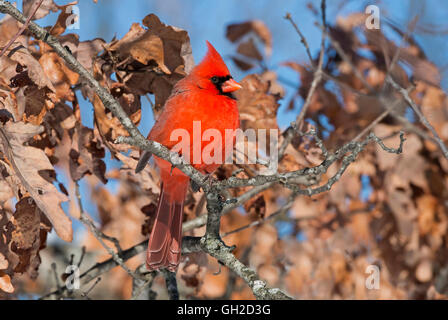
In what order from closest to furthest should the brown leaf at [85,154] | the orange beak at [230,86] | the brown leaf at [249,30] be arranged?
1. the brown leaf at [85,154]
2. the orange beak at [230,86]
3. the brown leaf at [249,30]

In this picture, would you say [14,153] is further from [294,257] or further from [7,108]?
[294,257]

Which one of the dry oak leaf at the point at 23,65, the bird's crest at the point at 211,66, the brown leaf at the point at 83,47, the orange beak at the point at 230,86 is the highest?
the bird's crest at the point at 211,66

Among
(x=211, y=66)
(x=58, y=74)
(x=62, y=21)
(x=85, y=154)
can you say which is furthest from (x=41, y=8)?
(x=211, y=66)

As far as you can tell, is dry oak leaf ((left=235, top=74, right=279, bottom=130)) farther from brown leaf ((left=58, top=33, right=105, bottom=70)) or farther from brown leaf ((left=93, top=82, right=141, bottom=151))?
brown leaf ((left=58, top=33, right=105, bottom=70))

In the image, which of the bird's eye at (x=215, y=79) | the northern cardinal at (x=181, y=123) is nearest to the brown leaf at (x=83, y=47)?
the northern cardinal at (x=181, y=123)

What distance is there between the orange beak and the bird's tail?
39 cm

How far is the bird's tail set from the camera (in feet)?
6.21

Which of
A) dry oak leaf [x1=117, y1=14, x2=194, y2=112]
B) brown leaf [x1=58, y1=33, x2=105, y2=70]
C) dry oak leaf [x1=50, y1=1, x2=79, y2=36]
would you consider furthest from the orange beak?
dry oak leaf [x1=50, y1=1, x2=79, y2=36]

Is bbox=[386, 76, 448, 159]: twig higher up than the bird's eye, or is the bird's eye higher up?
the bird's eye

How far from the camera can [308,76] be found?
2.85 meters

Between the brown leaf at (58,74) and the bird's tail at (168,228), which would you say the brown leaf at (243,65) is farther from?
the brown leaf at (58,74)

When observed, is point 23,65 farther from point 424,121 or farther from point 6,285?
point 424,121

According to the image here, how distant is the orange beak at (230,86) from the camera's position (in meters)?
2.00

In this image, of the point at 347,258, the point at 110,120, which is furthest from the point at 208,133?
the point at 347,258
